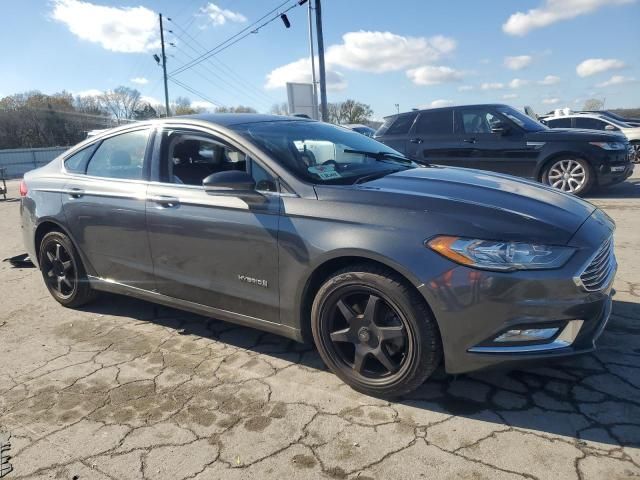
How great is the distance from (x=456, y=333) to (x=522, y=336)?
317mm

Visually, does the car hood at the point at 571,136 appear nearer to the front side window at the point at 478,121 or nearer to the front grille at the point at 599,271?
the front side window at the point at 478,121

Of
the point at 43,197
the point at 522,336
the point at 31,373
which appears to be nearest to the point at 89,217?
the point at 43,197

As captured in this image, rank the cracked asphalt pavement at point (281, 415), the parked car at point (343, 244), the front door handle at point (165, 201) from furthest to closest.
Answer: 1. the front door handle at point (165, 201)
2. the parked car at point (343, 244)
3. the cracked asphalt pavement at point (281, 415)

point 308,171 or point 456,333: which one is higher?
point 308,171

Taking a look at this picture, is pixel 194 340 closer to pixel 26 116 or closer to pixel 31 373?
pixel 31 373

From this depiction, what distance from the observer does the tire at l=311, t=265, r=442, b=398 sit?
2.51 metres

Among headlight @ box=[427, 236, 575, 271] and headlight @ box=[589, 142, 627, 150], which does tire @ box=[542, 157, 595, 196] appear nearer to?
headlight @ box=[589, 142, 627, 150]

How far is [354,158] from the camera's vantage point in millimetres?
3535

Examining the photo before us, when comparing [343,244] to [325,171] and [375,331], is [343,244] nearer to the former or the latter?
[375,331]

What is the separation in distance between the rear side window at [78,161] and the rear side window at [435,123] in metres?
6.67

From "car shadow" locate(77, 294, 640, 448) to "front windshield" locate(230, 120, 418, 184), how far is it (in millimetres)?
1262

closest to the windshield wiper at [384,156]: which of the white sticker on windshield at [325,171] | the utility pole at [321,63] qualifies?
the white sticker on windshield at [325,171]

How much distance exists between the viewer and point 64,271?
4.39m

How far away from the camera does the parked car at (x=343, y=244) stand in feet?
7.83
